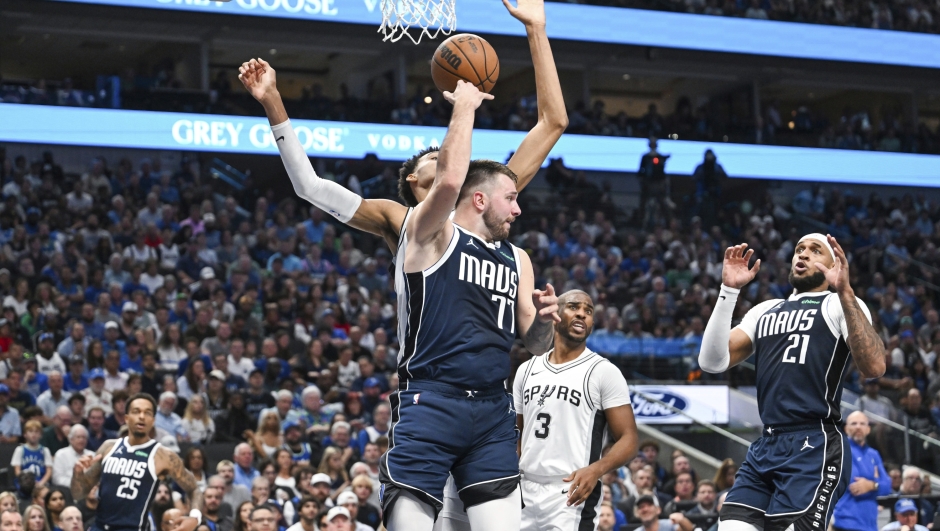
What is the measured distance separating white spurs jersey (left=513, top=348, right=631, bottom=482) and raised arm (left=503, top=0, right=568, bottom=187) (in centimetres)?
160

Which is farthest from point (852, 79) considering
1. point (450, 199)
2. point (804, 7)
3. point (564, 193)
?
point (450, 199)

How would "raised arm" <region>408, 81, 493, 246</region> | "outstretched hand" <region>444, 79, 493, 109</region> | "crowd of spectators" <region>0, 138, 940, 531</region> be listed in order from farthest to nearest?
"crowd of spectators" <region>0, 138, 940, 531</region>
"outstretched hand" <region>444, 79, 493, 109</region>
"raised arm" <region>408, 81, 493, 246</region>

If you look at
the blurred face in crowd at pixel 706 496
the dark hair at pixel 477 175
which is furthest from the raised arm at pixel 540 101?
the blurred face in crowd at pixel 706 496

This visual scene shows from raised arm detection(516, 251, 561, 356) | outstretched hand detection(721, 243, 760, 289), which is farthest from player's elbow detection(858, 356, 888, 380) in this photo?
raised arm detection(516, 251, 561, 356)

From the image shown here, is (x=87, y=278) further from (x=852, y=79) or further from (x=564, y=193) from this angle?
(x=852, y=79)

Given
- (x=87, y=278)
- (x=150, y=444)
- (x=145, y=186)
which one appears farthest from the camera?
(x=145, y=186)

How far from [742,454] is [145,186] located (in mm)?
12339

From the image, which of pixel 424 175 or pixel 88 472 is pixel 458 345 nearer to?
pixel 424 175

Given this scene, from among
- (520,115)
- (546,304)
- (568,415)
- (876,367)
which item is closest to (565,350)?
(568,415)

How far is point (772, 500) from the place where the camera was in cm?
626

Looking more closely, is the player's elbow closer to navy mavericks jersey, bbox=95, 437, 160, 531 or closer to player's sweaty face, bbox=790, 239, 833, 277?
player's sweaty face, bbox=790, 239, 833, 277

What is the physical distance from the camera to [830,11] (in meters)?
30.1

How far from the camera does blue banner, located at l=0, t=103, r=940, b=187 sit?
75.6ft

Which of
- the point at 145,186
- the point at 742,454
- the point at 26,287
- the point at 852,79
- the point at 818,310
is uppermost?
the point at 852,79
